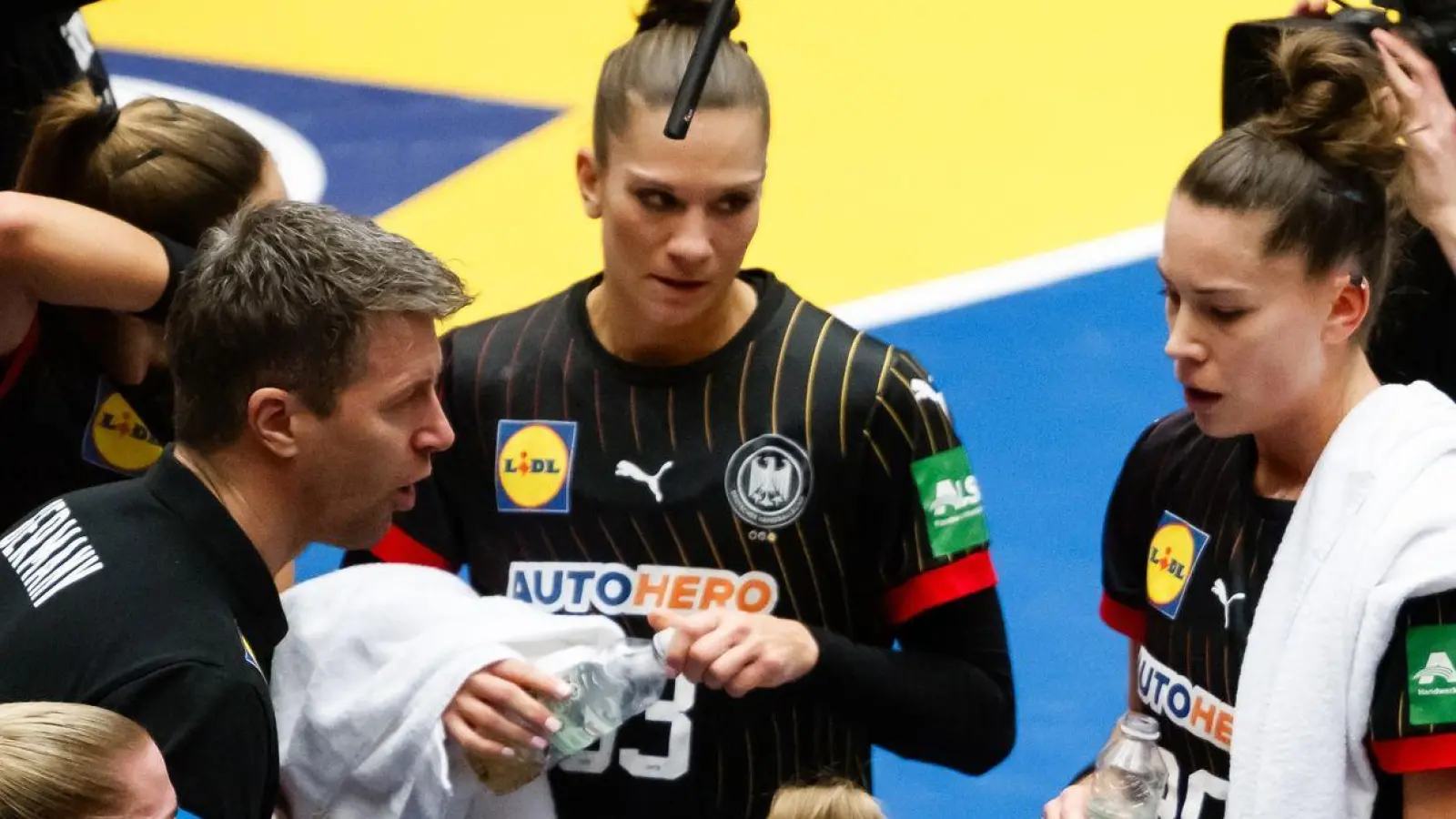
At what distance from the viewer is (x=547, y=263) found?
7859 mm

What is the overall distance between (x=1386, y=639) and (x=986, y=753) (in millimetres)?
785

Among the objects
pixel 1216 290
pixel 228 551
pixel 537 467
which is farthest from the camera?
pixel 537 467

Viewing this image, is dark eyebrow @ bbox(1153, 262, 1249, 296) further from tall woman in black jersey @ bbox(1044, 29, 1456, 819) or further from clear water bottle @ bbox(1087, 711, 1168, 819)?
clear water bottle @ bbox(1087, 711, 1168, 819)

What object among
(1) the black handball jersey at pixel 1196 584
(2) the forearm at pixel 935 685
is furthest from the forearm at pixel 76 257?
(1) the black handball jersey at pixel 1196 584

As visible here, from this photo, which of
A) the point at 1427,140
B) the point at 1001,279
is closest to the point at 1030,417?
the point at 1001,279

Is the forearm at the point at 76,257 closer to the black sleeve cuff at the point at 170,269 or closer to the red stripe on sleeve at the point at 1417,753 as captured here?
the black sleeve cuff at the point at 170,269

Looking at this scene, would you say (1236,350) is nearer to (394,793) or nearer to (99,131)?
(394,793)

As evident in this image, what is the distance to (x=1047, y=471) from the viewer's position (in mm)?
6461

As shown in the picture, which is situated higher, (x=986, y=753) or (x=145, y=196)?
(x=145, y=196)

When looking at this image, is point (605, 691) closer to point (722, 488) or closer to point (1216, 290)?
point (722, 488)

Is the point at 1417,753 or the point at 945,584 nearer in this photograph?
Result: the point at 1417,753

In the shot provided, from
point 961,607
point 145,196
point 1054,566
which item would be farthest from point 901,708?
point 1054,566

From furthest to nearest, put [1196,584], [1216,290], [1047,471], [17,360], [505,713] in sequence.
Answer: [1047,471]
[17,360]
[1196,584]
[1216,290]
[505,713]

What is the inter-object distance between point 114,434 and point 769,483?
1.24 meters
